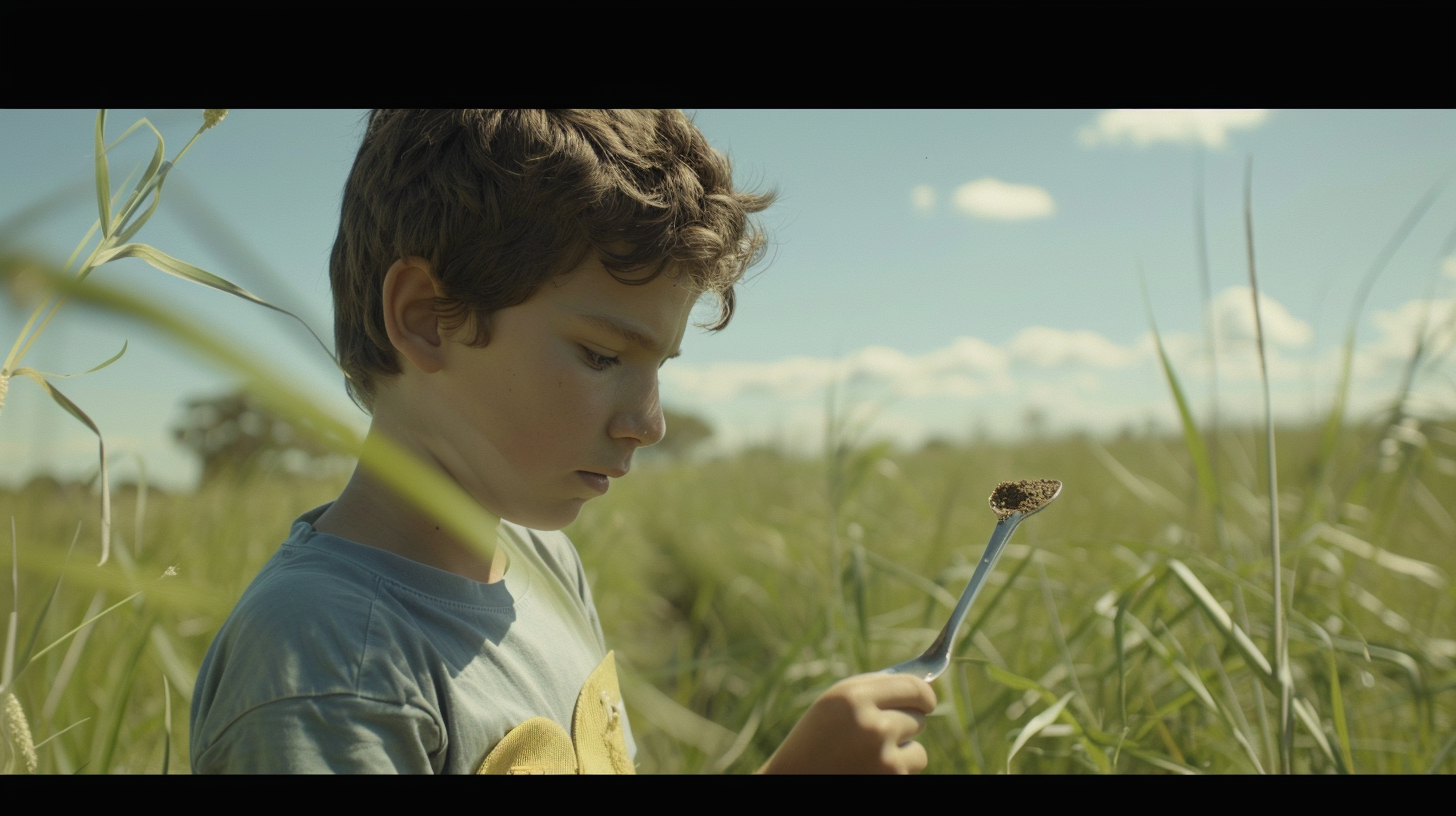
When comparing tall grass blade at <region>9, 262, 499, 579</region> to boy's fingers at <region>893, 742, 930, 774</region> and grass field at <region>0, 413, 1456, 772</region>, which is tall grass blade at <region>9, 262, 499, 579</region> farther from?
boy's fingers at <region>893, 742, 930, 774</region>

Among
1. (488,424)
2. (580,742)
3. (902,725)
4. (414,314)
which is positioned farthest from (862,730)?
(414,314)

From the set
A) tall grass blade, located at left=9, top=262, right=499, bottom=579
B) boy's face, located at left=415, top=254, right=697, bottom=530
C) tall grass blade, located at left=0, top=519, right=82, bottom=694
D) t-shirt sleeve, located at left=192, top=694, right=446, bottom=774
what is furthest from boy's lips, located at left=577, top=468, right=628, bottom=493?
tall grass blade, located at left=9, top=262, right=499, bottom=579

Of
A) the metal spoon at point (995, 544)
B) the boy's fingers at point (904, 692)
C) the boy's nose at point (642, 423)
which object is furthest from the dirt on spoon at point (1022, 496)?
the boy's nose at point (642, 423)

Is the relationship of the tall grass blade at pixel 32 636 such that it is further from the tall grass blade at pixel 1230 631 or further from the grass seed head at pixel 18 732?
the tall grass blade at pixel 1230 631

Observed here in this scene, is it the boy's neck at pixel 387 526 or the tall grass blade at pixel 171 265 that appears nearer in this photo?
the tall grass blade at pixel 171 265

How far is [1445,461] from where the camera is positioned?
1450 mm

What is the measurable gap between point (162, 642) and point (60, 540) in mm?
271

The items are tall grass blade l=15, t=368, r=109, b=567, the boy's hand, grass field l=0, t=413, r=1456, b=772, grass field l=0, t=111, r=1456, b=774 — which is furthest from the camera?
grass field l=0, t=413, r=1456, b=772

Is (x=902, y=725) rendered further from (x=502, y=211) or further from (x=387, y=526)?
(x=502, y=211)

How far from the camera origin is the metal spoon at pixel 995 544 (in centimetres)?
71

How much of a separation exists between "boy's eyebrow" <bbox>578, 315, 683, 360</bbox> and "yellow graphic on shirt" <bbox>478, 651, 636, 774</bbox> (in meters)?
0.33

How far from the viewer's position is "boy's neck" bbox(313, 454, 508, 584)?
70 centimetres

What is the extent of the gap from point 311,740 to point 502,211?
45 cm

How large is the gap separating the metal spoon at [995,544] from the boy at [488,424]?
0.05 m
